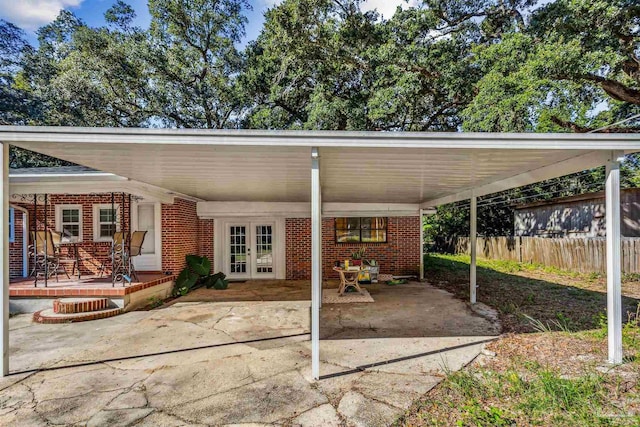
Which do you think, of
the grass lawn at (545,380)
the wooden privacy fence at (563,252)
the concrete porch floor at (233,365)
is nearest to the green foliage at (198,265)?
the concrete porch floor at (233,365)

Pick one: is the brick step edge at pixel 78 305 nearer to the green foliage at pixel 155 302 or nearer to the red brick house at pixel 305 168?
the green foliage at pixel 155 302

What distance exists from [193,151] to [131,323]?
12.3 feet

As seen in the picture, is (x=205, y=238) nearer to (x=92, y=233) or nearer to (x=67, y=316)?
(x=92, y=233)

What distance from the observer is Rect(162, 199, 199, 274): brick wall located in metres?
8.67

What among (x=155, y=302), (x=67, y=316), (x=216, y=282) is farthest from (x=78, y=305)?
(x=216, y=282)

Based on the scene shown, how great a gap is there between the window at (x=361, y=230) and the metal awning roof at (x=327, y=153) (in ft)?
16.8

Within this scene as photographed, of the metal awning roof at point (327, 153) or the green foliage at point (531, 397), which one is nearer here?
the green foliage at point (531, 397)

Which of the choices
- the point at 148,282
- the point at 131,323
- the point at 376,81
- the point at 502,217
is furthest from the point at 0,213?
the point at 502,217

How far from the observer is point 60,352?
4.45 m

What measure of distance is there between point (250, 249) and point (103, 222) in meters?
4.12

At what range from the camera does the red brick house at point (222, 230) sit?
27.6 ft

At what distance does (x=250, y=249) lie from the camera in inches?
421

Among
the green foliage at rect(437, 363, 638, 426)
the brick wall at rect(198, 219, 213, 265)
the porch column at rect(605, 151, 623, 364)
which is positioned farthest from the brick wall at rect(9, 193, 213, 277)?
the porch column at rect(605, 151, 623, 364)

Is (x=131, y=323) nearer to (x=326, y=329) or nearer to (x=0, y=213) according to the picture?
(x=0, y=213)
